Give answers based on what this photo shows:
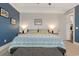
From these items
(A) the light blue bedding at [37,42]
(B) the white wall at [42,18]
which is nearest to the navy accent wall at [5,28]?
(A) the light blue bedding at [37,42]

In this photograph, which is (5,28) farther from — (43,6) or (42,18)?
(42,18)

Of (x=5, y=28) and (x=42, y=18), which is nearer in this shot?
(x=5, y=28)

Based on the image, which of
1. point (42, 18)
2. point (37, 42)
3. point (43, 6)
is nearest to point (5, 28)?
point (37, 42)

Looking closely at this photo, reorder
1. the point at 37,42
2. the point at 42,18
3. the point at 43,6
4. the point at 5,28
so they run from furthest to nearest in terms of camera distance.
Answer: the point at 42,18 < the point at 43,6 < the point at 5,28 < the point at 37,42

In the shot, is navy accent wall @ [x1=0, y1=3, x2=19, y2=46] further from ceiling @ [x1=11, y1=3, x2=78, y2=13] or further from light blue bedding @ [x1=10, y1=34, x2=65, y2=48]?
light blue bedding @ [x1=10, y1=34, x2=65, y2=48]

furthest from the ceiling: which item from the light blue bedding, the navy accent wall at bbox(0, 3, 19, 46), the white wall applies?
the light blue bedding

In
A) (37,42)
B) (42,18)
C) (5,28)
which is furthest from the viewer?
(42,18)

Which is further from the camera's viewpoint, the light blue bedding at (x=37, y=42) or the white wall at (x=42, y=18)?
the white wall at (x=42, y=18)

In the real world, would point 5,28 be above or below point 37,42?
above

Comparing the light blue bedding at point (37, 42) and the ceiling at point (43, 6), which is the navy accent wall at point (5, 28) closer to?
the ceiling at point (43, 6)

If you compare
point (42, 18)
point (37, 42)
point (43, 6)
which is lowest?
point (37, 42)

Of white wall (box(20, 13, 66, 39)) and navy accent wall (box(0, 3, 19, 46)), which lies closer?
navy accent wall (box(0, 3, 19, 46))

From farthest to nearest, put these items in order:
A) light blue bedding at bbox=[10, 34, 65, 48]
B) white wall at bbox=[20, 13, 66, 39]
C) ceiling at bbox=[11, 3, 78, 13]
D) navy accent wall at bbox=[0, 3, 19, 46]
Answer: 1. white wall at bbox=[20, 13, 66, 39]
2. ceiling at bbox=[11, 3, 78, 13]
3. navy accent wall at bbox=[0, 3, 19, 46]
4. light blue bedding at bbox=[10, 34, 65, 48]

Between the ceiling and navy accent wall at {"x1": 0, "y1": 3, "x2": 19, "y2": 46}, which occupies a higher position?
the ceiling
